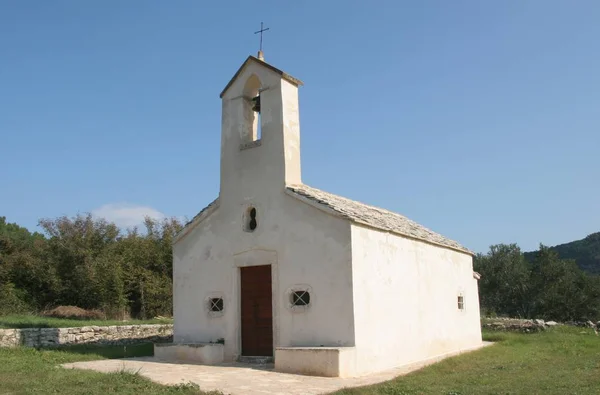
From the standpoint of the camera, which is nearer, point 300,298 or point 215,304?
point 300,298

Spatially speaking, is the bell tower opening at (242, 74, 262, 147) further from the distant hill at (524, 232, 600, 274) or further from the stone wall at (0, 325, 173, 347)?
the distant hill at (524, 232, 600, 274)

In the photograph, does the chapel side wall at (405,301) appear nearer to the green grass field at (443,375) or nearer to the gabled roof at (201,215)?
the green grass field at (443,375)

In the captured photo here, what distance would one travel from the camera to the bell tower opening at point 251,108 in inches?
590

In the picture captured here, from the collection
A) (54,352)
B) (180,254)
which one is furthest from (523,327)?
(54,352)

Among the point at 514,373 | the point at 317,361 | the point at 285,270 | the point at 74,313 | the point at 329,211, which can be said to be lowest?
the point at 514,373

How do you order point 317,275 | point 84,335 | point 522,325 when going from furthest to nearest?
point 522,325 < point 84,335 < point 317,275

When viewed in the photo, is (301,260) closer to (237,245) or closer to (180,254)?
(237,245)

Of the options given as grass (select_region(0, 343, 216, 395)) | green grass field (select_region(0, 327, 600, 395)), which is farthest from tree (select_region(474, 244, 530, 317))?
grass (select_region(0, 343, 216, 395))

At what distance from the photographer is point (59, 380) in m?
9.59

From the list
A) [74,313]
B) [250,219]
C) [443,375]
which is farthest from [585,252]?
[443,375]

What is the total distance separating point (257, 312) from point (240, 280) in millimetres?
964

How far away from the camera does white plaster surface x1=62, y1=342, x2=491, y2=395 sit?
9508 millimetres

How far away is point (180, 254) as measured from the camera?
15477 mm

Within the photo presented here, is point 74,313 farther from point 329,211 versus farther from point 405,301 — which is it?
point 329,211
